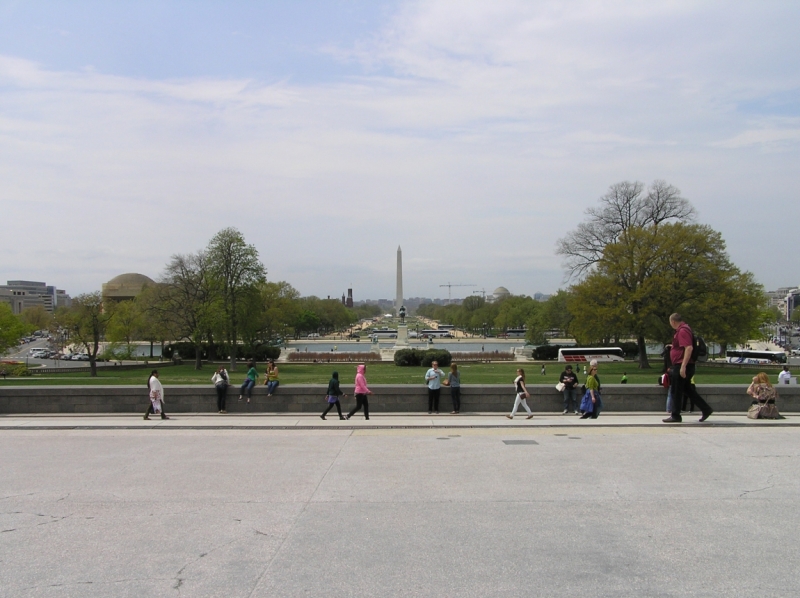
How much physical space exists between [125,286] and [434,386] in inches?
5981

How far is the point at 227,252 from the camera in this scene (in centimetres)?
5734

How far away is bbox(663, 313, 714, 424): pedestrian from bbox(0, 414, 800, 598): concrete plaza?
2.19 ft

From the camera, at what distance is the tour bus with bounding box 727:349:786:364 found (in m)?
71.4

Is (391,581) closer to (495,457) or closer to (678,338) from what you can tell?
(495,457)

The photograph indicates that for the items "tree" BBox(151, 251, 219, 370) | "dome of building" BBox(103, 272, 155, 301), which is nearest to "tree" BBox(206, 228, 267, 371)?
"tree" BBox(151, 251, 219, 370)

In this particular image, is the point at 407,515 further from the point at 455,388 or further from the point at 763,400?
the point at 763,400

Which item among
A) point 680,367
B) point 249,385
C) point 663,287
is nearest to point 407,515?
→ point 680,367

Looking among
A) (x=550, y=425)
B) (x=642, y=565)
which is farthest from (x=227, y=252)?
(x=642, y=565)

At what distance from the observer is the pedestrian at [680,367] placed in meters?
12.3

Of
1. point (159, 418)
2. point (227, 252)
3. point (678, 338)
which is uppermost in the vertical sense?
point (227, 252)

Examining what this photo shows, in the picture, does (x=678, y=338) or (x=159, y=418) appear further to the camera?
(x=159, y=418)

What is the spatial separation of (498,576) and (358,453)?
5523 millimetres

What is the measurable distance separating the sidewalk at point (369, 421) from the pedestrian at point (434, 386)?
0.36 meters

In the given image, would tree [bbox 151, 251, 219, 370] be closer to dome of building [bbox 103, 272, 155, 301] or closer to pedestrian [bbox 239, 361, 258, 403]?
pedestrian [bbox 239, 361, 258, 403]
